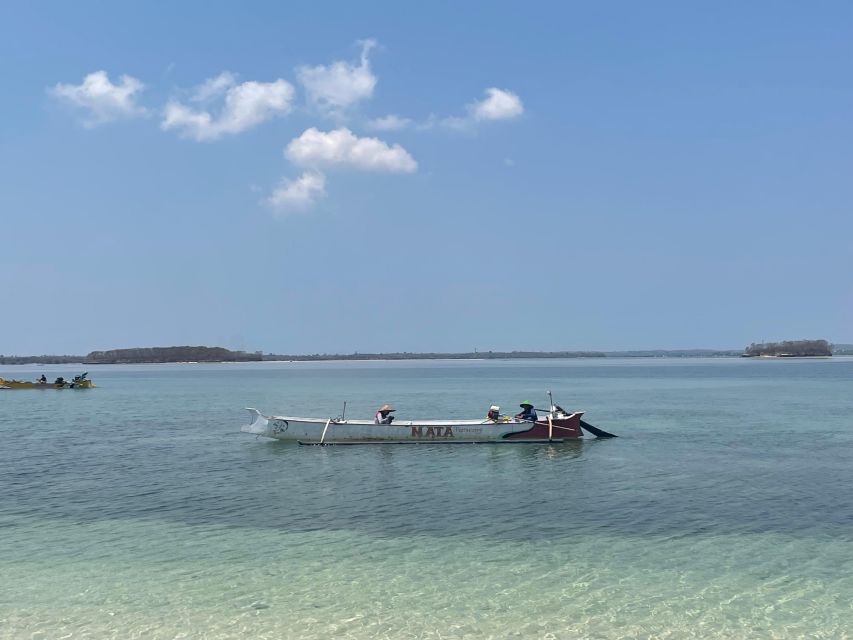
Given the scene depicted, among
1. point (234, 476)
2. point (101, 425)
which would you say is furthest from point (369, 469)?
point (101, 425)

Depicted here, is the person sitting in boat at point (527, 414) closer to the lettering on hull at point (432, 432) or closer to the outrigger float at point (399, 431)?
the outrigger float at point (399, 431)

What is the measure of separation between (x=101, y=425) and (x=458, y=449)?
99.3 ft

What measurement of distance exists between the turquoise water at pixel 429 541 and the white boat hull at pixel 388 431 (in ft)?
2.53

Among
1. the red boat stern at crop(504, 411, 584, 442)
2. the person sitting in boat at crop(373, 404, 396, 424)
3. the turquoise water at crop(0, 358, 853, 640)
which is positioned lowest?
the turquoise water at crop(0, 358, 853, 640)

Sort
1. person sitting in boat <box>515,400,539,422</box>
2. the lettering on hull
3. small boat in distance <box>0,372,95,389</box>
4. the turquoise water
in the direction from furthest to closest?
small boat in distance <box>0,372,95,389</box>
person sitting in boat <box>515,400,539,422</box>
the lettering on hull
the turquoise water

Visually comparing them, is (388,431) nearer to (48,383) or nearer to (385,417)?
(385,417)

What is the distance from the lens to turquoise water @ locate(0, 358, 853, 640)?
12914 mm

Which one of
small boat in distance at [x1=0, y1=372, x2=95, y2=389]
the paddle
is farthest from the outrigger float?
small boat in distance at [x1=0, y1=372, x2=95, y2=389]

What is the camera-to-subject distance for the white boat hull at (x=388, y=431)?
37.6 metres

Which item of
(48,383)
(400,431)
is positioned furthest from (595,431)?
(48,383)

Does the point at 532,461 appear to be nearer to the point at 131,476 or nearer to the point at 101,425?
the point at 131,476

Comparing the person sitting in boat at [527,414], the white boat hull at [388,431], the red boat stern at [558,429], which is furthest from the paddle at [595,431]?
the white boat hull at [388,431]

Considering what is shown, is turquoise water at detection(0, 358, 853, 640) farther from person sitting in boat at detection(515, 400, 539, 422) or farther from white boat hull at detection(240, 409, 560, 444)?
person sitting in boat at detection(515, 400, 539, 422)

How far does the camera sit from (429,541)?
59.6 feet
